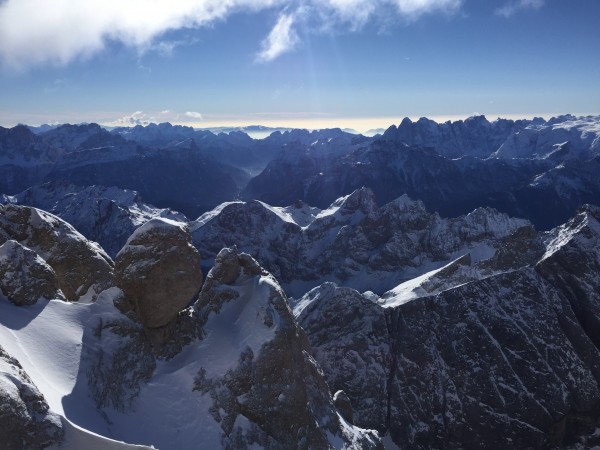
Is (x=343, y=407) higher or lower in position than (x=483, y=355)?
higher

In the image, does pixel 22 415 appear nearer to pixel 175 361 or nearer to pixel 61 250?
pixel 175 361

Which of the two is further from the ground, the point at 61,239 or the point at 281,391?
the point at 61,239

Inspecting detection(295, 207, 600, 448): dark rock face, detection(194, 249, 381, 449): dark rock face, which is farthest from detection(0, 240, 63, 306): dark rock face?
detection(295, 207, 600, 448): dark rock face

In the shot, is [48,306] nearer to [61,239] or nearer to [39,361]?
[39,361]

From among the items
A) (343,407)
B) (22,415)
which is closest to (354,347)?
(343,407)

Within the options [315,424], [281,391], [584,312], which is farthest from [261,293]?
[584,312]

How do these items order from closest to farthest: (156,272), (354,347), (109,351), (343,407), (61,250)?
(109,351)
(156,272)
(61,250)
(343,407)
(354,347)
